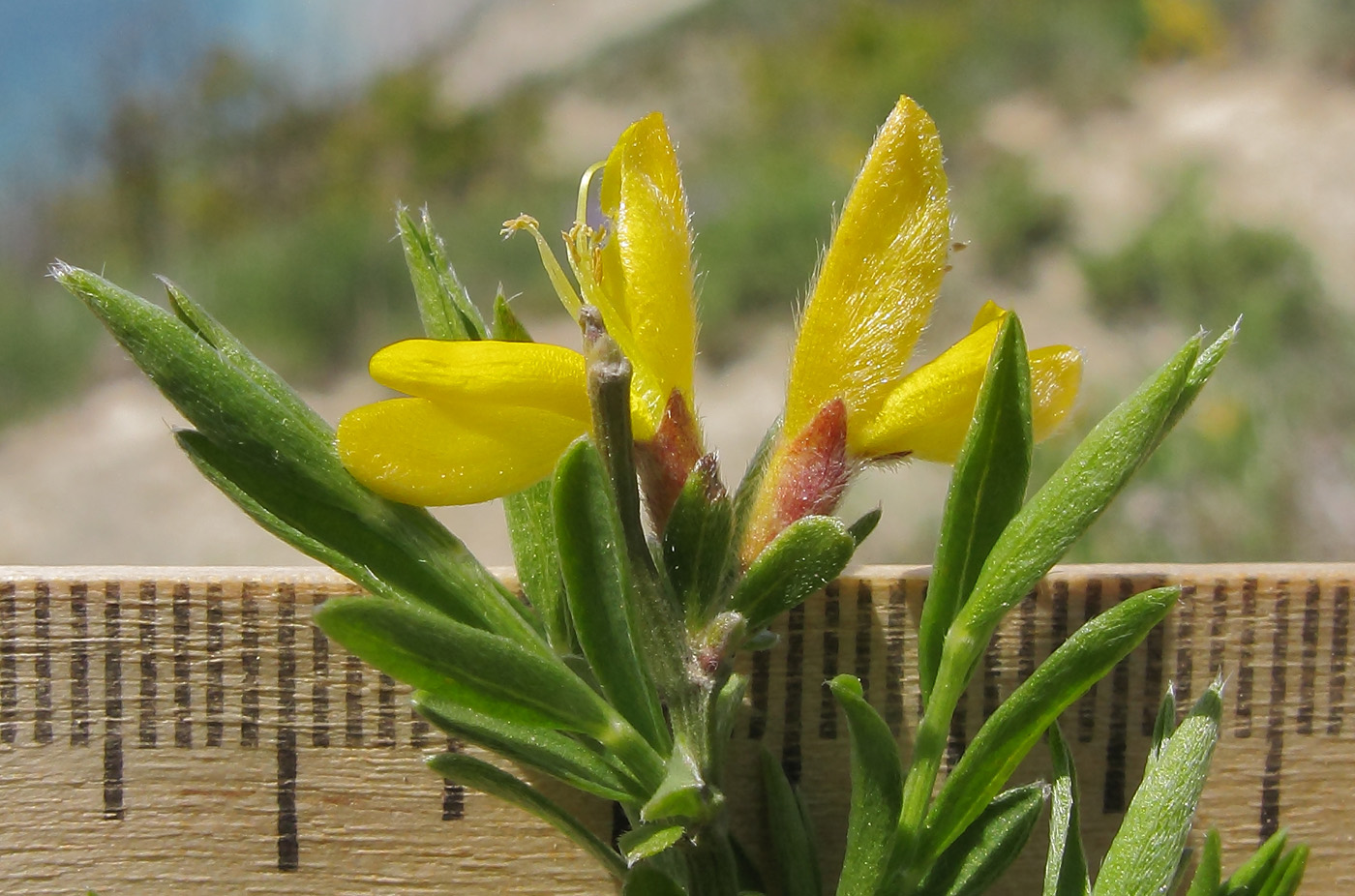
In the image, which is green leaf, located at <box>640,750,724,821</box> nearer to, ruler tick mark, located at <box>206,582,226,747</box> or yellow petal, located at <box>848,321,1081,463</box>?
yellow petal, located at <box>848,321,1081,463</box>

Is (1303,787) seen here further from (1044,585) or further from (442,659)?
(442,659)

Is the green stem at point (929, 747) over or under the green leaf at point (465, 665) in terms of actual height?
under

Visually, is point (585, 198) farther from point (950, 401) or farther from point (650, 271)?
point (950, 401)

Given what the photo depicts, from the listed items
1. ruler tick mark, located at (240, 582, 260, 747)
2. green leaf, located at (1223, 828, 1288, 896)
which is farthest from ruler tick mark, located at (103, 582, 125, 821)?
green leaf, located at (1223, 828, 1288, 896)

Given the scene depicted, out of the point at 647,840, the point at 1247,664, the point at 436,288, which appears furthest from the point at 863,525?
the point at 1247,664

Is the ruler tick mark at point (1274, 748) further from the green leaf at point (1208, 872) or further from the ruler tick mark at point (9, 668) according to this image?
the ruler tick mark at point (9, 668)

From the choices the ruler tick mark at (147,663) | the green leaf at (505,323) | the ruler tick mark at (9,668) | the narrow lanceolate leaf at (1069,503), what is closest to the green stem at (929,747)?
the narrow lanceolate leaf at (1069,503)
